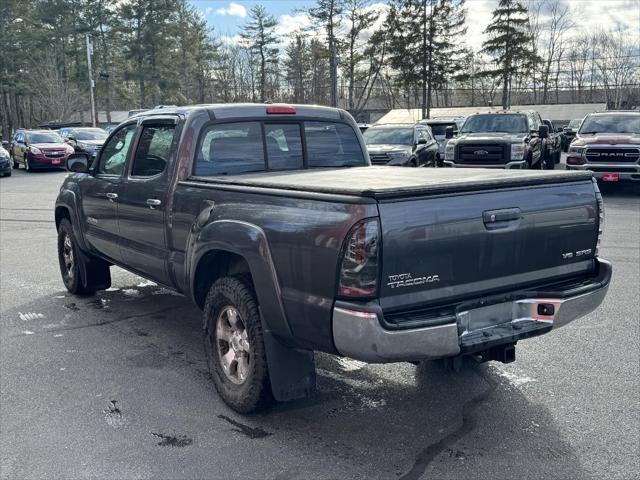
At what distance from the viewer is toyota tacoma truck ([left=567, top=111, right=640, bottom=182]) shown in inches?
561

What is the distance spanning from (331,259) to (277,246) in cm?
42

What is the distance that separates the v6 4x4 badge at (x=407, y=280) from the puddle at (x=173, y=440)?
5.21ft

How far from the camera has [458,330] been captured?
323 cm

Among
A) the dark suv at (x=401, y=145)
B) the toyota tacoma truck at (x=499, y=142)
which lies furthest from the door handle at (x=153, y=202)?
the toyota tacoma truck at (x=499, y=142)

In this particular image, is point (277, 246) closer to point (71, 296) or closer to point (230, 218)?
point (230, 218)

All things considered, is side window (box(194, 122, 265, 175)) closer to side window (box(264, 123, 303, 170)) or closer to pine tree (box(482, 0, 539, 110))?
side window (box(264, 123, 303, 170))

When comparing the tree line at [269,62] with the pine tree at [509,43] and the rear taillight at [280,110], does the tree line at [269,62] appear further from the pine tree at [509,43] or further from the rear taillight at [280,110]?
the rear taillight at [280,110]

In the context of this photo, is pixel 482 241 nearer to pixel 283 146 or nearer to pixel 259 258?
pixel 259 258

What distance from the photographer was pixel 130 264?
5488 millimetres

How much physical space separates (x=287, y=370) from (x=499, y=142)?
1289 cm

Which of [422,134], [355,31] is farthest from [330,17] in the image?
[422,134]

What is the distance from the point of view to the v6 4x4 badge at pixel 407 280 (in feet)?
10.2

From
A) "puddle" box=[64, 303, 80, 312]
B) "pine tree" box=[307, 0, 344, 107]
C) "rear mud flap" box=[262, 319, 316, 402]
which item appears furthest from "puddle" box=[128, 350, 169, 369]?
"pine tree" box=[307, 0, 344, 107]

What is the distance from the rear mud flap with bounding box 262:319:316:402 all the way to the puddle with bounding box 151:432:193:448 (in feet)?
1.91
